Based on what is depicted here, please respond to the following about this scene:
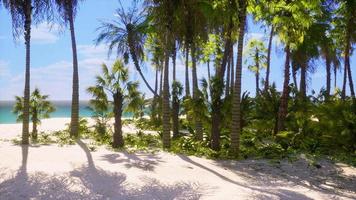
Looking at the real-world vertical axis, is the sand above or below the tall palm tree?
below

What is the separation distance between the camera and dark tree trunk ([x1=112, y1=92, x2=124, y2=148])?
1913 cm

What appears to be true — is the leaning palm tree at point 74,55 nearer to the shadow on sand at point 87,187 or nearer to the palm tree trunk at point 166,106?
the palm tree trunk at point 166,106

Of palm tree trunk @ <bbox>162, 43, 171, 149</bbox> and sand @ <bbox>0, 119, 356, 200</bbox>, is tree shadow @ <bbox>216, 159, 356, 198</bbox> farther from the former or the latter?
palm tree trunk @ <bbox>162, 43, 171, 149</bbox>

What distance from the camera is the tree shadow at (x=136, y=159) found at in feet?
43.5

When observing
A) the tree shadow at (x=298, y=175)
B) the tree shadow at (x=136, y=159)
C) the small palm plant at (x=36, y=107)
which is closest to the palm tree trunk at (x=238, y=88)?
the tree shadow at (x=298, y=175)

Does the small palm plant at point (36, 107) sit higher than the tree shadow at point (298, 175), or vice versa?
the small palm plant at point (36, 107)

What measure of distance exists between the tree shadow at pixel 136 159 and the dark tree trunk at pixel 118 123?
3.39 m

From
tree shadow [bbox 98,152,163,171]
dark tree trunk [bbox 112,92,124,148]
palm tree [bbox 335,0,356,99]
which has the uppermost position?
palm tree [bbox 335,0,356,99]

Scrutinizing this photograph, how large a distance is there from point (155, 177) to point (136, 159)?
2.62 metres

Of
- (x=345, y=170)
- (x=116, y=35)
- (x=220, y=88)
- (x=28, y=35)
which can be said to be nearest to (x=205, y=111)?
(x=220, y=88)

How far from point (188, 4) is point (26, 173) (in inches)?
421

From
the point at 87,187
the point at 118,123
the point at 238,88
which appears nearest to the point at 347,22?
the point at 238,88

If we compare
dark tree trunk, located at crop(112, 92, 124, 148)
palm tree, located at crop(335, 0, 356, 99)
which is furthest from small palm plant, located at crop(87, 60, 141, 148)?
palm tree, located at crop(335, 0, 356, 99)

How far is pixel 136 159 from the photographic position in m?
14.4
